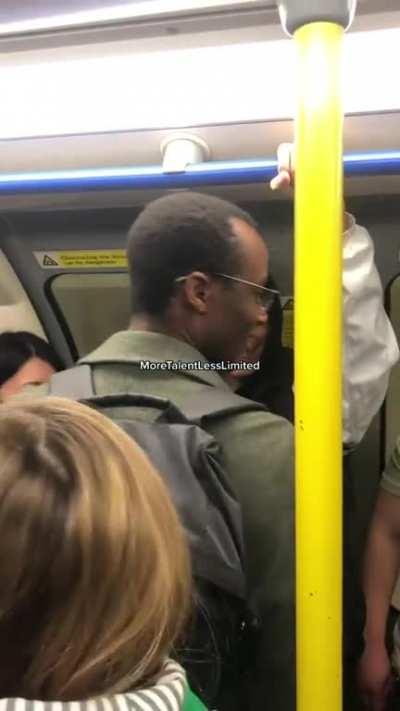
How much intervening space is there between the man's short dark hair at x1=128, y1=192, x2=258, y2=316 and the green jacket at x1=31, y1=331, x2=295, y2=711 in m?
0.17

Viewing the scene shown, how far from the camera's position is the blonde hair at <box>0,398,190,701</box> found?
91 cm

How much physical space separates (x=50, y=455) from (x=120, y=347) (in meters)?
0.71

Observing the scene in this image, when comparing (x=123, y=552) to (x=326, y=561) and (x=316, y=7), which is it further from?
(x=316, y=7)

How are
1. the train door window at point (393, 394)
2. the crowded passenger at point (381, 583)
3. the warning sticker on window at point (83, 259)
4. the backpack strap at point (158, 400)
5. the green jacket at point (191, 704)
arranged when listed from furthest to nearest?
1. the warning sticker on window at point (83, 259)
2. the train door window at point (393, 394)
3. the crowded passenger at point (381, 583)
4. the backpack strap at point (158, 400)
5. the green jacket at point (191, 704)

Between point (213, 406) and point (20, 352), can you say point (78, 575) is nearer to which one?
point (213, 406)

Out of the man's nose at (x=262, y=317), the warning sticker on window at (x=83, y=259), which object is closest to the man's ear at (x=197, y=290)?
the man's nose at (x=262, y=317)

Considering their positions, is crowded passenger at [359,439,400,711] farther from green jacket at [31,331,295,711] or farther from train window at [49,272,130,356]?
train window at [49,272,130,356]

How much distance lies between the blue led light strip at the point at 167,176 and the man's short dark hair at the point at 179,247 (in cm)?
10

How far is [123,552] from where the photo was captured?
95cm

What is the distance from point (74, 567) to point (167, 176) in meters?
1.16

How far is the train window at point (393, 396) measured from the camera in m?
2.79

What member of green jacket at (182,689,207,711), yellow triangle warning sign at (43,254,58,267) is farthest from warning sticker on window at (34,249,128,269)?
green jacket at (182,689,207,711)

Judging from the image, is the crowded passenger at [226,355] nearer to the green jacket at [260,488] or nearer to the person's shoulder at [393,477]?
the green jacket at [260,488]

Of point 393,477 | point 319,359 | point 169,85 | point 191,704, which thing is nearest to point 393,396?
point 393,477
